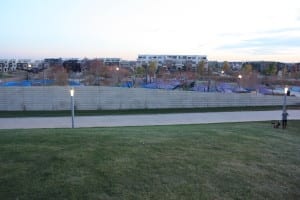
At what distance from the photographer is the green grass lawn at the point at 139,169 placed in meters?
4.98

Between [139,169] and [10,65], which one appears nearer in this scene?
[139,169]

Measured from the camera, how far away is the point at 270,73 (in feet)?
258

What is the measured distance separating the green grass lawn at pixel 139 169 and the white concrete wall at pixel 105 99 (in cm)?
1519

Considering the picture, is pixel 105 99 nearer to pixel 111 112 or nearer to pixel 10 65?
pixel 111 112

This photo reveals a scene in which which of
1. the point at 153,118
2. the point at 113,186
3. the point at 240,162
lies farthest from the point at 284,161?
the point at 153,118

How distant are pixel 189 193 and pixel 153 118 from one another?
16212 mm

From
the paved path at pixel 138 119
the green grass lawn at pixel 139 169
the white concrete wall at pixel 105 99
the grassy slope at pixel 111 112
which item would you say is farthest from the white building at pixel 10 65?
the green grass lawn at pixel 139 169

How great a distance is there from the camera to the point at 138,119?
20781mm

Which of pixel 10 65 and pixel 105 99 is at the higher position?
pixel 10 65

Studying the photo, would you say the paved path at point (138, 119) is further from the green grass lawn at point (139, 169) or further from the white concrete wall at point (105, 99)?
the green grass lawn at point (139, 169)

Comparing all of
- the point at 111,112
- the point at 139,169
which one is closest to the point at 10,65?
the point at 111,112

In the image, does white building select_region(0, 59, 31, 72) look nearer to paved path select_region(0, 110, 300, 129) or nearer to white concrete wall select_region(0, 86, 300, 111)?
white concrete wall select_region(0, 86, 300, 111)

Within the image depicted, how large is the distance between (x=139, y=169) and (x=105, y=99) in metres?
18.3

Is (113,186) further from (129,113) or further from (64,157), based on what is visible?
(129,113)
